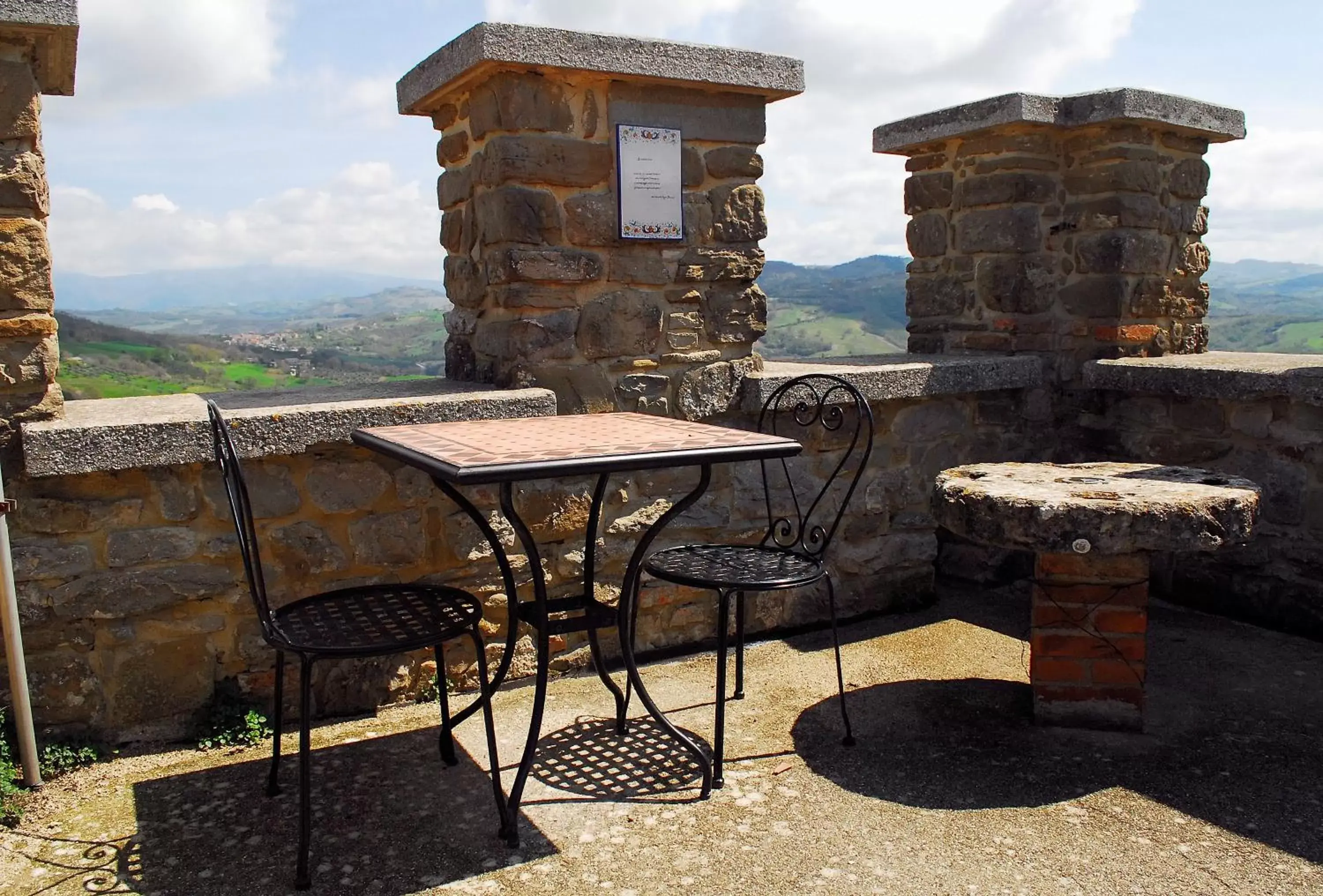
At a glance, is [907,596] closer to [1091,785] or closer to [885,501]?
[885,501]

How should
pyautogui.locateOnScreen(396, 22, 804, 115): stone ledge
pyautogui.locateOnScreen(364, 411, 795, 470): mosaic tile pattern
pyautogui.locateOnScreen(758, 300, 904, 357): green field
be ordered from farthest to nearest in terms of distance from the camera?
pyautogui.locateOnScreen(758, 300, 904, 357): green field < pyautogui.locateOnScreen(396, 22, 804, 115): stone ledge < pyautogui.locateOnScreen(364, 411, 795, 470): mosaic tile pattern

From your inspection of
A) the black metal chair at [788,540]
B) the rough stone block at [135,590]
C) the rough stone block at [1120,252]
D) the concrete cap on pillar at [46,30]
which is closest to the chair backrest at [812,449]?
the black metal chair at [788,540]

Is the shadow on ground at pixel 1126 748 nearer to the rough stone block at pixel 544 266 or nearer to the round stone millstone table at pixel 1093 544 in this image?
the round stone millstone table at pixel 1093 544

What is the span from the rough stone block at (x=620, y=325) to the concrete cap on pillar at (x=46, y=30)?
1.69m

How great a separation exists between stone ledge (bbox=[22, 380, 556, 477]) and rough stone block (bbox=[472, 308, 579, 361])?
136mm

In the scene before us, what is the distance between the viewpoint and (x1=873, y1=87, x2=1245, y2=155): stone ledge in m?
4.64

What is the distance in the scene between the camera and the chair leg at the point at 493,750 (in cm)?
262

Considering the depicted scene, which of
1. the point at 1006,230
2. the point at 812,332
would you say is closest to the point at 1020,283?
the point at 1006,230

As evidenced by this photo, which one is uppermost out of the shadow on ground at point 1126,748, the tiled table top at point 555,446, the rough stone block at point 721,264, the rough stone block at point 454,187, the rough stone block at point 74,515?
the rough stone block at point 454,187

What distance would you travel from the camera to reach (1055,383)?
4.99m

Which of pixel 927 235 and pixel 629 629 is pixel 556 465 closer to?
pixel 629 629

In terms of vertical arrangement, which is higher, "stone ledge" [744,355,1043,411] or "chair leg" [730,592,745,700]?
"stone ledge" [744,355,1043,411]

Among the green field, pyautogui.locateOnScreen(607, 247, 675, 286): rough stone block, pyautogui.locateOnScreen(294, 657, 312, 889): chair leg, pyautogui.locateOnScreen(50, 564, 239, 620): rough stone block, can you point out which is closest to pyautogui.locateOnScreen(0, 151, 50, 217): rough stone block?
pyautogui.locateOnScreen(50, 564, 239, 620): rough stone block

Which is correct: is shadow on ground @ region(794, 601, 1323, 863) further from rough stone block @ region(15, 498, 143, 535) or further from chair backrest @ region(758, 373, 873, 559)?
rough stone block @ region(15, 498, 143, 535)
